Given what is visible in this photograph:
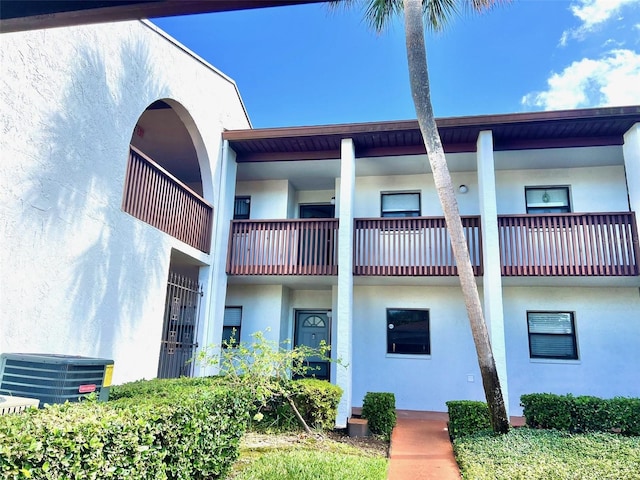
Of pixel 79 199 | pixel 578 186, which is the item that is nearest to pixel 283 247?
pixel 79 199

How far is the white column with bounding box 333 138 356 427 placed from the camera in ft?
31.3

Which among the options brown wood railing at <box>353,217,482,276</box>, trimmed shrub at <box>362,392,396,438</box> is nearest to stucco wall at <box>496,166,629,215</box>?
brown wood railing at <box>353,217,482,276</box>

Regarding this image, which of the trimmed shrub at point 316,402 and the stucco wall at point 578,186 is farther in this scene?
the stucco wall at point 578,186

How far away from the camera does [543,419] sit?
8.22 meters

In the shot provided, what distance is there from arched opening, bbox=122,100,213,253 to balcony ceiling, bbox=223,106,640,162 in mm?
1483

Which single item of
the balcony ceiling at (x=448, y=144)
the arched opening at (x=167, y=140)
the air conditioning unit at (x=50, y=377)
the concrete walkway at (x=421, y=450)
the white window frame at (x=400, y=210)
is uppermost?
the arched opening at (x=167, y=140)

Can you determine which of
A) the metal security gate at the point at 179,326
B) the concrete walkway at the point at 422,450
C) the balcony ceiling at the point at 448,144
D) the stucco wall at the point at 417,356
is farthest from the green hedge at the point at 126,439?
the balcony ceiling at the point at 448,144

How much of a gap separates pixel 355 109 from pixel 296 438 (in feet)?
41.9

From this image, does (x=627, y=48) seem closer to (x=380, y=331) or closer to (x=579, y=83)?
(x=579, y=83)

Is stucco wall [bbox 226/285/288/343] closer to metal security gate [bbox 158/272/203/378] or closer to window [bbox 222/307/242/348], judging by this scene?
window [bbox 222/307/242/348]

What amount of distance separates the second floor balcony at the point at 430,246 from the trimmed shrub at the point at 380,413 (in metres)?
2.94

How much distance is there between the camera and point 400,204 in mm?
12609

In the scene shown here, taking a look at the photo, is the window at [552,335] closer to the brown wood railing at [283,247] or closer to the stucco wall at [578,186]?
the stucco wall at [578,186]

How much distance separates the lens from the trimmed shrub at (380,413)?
887 cm
